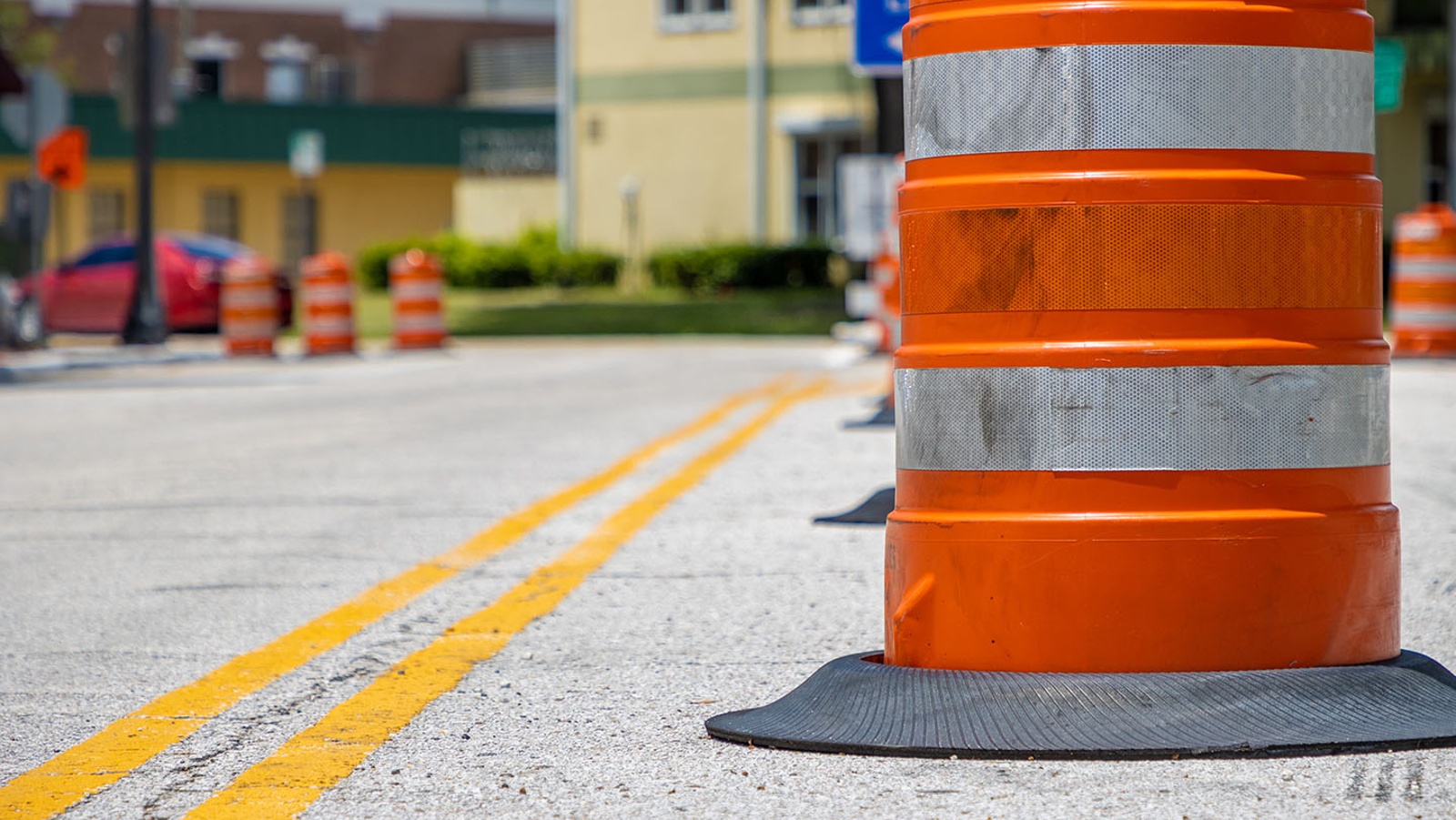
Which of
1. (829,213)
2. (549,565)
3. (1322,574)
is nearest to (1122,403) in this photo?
(1322,574)

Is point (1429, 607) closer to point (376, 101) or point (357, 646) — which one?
point (357, 646)

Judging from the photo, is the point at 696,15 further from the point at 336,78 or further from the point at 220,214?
the point at 336,78

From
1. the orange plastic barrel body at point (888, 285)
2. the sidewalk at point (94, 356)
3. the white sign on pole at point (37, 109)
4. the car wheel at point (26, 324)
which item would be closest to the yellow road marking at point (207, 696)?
the orange plastic barrel body at point (888, 285)

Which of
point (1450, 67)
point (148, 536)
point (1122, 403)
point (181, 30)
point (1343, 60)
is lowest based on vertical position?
point (148, 536)

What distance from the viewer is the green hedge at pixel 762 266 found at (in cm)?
3102

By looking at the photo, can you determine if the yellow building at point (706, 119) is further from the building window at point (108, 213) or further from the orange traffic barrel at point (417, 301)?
the building window at point (108, 213)

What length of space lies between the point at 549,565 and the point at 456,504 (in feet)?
6.03

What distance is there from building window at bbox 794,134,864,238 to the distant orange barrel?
1307 centimetres

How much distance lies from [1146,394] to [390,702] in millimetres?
1571

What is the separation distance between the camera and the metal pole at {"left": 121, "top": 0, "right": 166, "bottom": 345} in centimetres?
2223

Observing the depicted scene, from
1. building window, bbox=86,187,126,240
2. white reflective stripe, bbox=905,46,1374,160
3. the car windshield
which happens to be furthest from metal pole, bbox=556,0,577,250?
white reflective stripe, bbox=905,46,1374,160

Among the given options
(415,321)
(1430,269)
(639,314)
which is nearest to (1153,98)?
(1430,269)

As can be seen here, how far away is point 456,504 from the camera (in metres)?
7.81

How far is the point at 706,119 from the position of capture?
3334 centimetres
